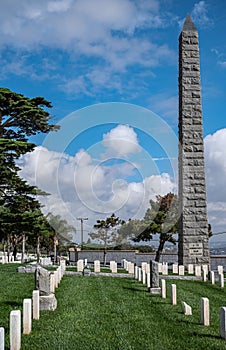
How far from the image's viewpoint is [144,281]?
733 inches

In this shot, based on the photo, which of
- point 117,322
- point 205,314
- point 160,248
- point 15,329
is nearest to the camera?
point 15,329

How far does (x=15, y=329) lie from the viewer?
25.7 feet

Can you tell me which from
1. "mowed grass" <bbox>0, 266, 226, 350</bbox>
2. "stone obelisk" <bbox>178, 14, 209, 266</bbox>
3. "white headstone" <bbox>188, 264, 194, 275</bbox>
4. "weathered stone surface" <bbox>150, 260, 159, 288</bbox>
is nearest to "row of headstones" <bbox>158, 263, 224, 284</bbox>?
"white headstone" <bbox>188, 264, 194, 275</bbox>

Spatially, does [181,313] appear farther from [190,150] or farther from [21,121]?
[21,121]

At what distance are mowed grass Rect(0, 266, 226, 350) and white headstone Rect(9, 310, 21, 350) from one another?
0.41 meters

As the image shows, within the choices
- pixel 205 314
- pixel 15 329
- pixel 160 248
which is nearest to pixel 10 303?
pixel 15 329

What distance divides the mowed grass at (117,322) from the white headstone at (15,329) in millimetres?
412

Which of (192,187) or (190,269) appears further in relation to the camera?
(192,187)

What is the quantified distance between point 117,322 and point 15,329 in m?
3.39

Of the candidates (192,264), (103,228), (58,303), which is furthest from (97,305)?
(103,228)

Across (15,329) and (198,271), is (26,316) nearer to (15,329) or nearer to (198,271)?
(15,329)

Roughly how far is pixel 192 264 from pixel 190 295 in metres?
9.06

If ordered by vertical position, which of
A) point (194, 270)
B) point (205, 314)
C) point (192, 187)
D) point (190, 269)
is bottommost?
point (194, 270)

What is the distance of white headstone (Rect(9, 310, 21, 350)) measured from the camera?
7.77 metres
